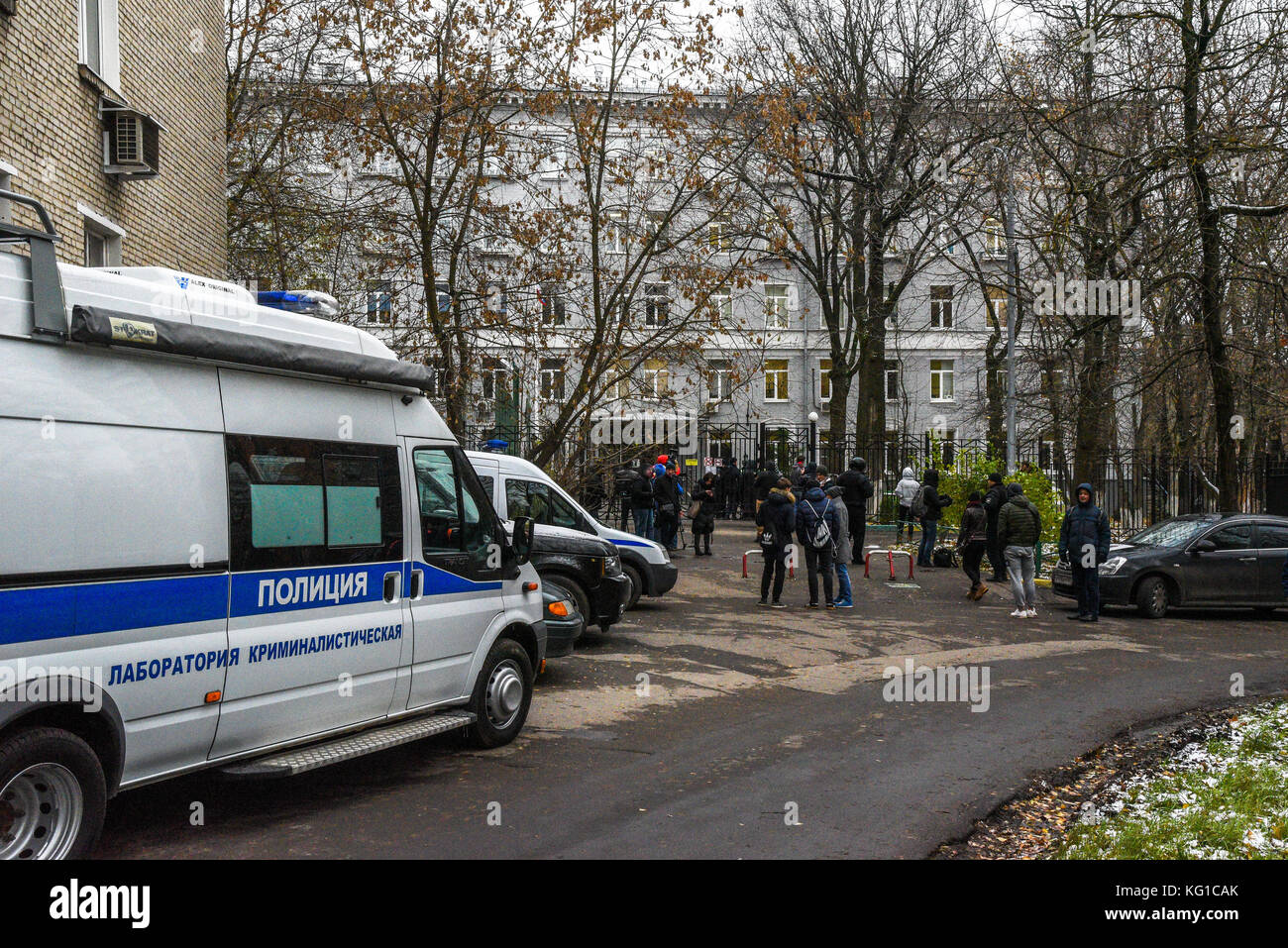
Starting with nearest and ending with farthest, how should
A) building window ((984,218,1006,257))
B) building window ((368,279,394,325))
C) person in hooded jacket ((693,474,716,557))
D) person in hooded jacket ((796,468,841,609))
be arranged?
1. person in hooded jacket ((796,468,841,609))
2. building window ((368,279,394,325))
3. building window ((984,218,1006,257))
4. person in hooded jacket ((693,474,716,557))

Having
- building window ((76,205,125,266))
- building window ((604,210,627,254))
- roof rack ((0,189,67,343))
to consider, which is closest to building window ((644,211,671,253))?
building window ((604,210,627,254))

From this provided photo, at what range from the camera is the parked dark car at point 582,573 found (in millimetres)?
13070

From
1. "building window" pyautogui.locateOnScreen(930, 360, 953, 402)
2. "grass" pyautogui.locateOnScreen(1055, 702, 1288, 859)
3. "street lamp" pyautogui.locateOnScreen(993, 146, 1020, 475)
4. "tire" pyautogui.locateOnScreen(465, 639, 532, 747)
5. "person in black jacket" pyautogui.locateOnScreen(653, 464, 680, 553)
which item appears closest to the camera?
"grass" pyautogui.locateOnScreen(1055, 702, 1288, 859)

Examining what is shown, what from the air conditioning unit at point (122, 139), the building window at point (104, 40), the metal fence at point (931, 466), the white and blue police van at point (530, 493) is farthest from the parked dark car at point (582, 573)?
the building window at point (104, 40)

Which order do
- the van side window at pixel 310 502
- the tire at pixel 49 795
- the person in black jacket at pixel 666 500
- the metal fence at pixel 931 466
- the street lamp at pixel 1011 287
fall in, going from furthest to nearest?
1. the person in black jacket at pixel 666 500
2. the street lamp at pixel 1011 287
3. the metal fence at pixel 931 466
4. the van side window at pixel 310 502
5. the tire at pixel 49 795

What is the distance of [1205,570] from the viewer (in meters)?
17.1

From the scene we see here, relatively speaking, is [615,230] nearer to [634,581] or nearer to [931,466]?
[634,581]

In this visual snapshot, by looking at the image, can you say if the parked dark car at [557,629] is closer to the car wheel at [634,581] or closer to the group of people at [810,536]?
the car wheel at [634,581]

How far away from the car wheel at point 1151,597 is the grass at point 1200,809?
8409 millimetres

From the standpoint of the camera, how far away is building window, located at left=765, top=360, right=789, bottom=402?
173ft

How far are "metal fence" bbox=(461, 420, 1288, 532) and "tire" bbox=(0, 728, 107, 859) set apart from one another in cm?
1170

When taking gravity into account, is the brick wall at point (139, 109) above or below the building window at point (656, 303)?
above

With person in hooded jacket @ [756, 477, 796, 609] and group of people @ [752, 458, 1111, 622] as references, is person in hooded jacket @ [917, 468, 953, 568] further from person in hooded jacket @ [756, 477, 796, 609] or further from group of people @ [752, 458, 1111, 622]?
person in hooded jacket @ [756, 477, 796, 609]

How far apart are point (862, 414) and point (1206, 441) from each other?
542 inches
